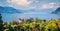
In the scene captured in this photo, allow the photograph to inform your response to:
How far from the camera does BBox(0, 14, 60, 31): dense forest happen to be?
273 cm

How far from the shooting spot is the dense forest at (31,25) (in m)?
2.73

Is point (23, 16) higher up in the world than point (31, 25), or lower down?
higher up

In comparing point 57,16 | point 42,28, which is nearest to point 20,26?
point 42,28

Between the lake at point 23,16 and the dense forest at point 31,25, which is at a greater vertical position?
the lake at point 23,16

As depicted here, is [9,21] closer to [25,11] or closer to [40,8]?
[25,11]

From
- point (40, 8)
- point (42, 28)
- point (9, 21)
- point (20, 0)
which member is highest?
point (20, 0)

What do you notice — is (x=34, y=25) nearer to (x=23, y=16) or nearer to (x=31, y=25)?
(x=31, y=25)

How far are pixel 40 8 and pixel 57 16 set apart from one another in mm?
369

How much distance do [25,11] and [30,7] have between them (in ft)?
0.42

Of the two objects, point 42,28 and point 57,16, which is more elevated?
point 57,16

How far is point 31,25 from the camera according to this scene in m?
2.80

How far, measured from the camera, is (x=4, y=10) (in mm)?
2783

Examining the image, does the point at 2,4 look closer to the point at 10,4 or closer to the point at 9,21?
the point at 10,4

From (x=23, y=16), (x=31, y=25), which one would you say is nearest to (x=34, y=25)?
(x=31, y=25)
